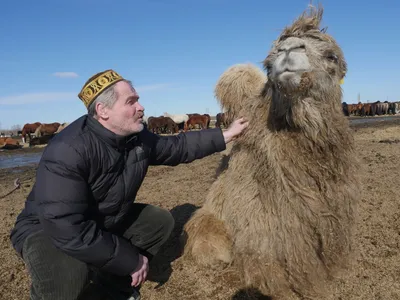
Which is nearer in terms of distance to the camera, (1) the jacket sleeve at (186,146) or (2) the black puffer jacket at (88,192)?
(2) the black puffer jacket at (88,192)

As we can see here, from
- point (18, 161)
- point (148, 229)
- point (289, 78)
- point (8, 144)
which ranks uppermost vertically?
point (289, 78)

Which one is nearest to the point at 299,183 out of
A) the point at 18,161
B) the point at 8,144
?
the point at 18,161

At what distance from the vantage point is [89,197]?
9.45 ft

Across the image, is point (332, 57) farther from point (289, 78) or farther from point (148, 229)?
point (148, 229)

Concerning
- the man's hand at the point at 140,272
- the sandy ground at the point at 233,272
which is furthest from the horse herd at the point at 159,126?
the man's hand at the point at 140,272

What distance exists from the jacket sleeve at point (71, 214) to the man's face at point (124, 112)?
0.41m

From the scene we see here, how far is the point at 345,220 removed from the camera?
3.22 metres

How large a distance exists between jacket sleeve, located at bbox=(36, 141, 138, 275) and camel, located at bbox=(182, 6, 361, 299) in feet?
3.63

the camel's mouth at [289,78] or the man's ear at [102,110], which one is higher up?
the camel's mouth at [289,78]

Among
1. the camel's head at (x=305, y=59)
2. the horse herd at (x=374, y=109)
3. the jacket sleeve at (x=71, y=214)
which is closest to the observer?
the jacket sleeve at (x=71, y=214)

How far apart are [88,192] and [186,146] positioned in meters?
1.22

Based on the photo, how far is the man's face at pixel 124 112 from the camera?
2.94 meters

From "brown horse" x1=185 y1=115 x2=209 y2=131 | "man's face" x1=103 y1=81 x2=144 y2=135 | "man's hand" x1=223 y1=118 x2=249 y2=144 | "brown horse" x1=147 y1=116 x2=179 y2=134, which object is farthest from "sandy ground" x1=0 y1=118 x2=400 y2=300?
"brown horse" x1=185 y1=115 x2=209 y2=131

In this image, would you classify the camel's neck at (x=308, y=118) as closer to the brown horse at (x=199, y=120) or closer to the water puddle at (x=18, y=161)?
the water puddle at (x=18, y=161)
